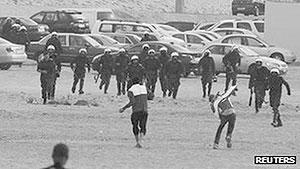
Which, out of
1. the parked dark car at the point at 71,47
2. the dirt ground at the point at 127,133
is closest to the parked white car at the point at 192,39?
the parked dark car at the point at 71,47

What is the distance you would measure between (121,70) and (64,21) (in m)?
Answer: 22.8

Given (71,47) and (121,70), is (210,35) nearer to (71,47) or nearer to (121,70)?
(71,47)

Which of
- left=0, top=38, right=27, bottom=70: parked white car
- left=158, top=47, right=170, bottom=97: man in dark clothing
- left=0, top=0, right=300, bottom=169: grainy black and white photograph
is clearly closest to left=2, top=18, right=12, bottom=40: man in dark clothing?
left=0, top=0, right=300, bottom=169: grainy black and white photograph

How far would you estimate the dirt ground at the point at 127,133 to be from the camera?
67.8 ft

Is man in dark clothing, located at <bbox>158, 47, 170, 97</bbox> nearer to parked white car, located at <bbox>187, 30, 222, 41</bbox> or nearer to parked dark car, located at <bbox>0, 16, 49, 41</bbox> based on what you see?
parked white car, located at <bbox>187, 30, 222, 41</bbox>

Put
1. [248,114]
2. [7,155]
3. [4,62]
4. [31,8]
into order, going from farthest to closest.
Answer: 1. [31,8]
2. [4,62]
3. [248,114]
4. [7,155]

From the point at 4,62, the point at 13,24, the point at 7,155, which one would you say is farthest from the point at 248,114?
the point at 13,24

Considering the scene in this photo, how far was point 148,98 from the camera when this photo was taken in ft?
104

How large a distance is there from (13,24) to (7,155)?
2784 cm

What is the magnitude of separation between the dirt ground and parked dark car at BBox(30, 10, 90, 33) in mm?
20041

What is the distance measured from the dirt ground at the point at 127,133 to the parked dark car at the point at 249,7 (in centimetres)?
3301

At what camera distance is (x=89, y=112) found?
28.7m

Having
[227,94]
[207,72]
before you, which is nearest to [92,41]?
[207,72]

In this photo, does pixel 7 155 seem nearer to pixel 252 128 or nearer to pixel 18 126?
pixel 18 126
